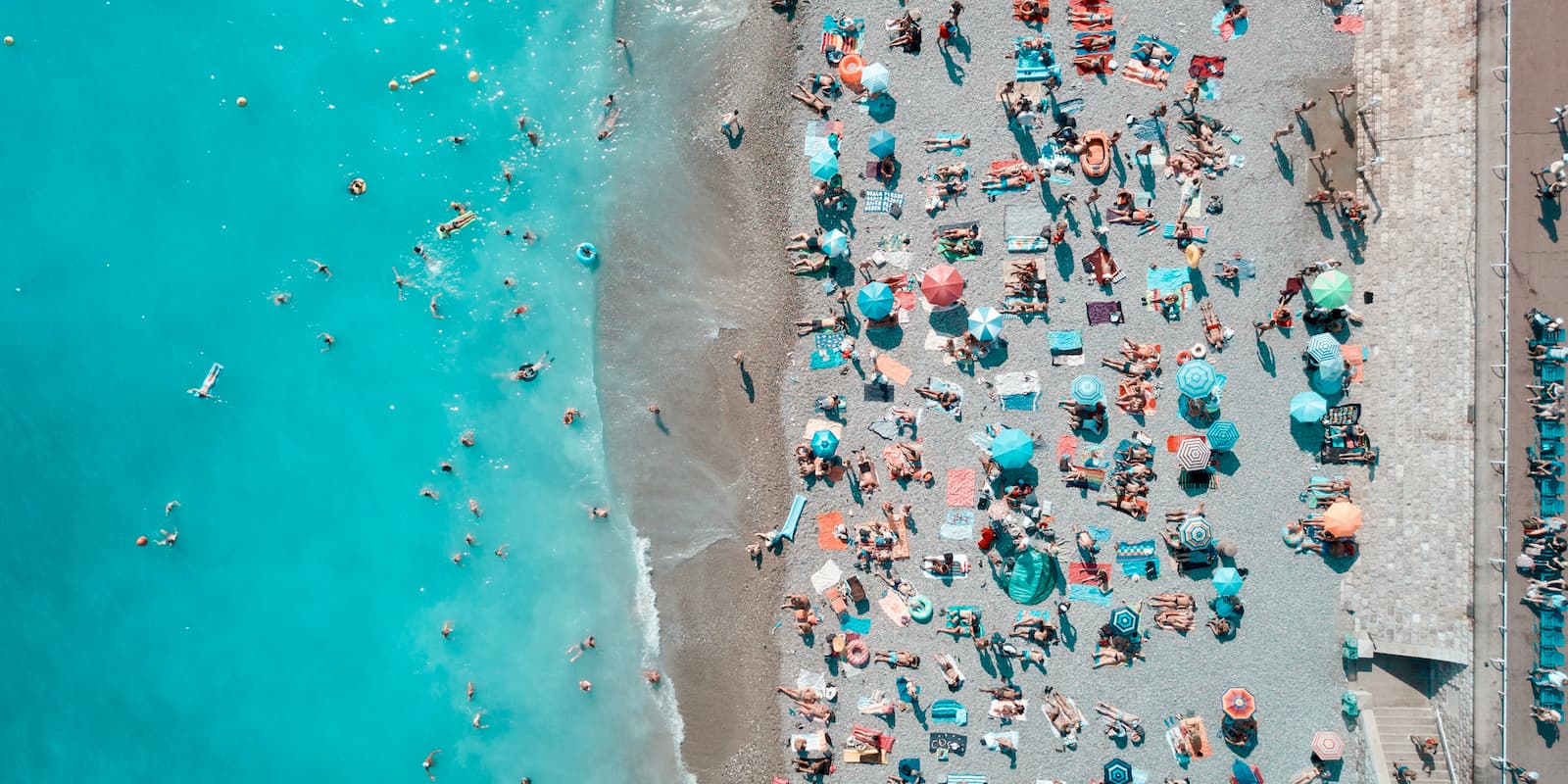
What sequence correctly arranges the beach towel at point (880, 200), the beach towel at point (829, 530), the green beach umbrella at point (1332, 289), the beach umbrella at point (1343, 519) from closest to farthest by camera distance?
1. the green beach umbrella at point (1332, 289)
2. the beach umbrella at point (1343, 519)
3. the beach towel at point (880, 200)
4. the beach towel at point (829, 530)

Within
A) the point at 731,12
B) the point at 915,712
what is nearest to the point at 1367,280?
the point at 915,712

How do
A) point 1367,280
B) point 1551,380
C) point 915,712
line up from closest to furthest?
point 1551,380
point 1367,280
point 915,712

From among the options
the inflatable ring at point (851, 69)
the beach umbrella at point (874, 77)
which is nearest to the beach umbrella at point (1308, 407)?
the beach umbrella at point (874, 77)

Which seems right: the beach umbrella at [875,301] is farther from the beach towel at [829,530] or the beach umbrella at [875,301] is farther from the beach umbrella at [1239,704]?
the beach umbrella at [1239,704]

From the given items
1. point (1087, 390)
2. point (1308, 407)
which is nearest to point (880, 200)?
point (1087, 390)

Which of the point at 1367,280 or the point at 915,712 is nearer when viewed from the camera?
the point at 1367,280

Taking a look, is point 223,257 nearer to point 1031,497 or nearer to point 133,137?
point 133,137
